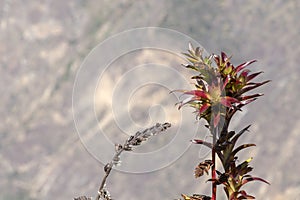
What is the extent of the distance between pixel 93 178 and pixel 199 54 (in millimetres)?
53320

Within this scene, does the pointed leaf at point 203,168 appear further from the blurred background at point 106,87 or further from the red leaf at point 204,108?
the blurred background at point 106,87

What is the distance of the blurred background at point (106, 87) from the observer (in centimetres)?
4744

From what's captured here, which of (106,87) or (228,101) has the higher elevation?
(106,87)

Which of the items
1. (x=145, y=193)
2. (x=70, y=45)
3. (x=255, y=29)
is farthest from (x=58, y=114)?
(x=255, y=29)

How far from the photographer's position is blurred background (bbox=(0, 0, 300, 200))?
47.4m

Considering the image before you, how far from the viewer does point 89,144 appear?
1.43 metres

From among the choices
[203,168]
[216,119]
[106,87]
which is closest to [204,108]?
[216,119]

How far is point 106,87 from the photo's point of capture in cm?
5581

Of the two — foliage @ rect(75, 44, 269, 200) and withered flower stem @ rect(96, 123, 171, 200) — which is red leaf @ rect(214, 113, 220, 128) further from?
withered flower stem @ rect(96, 123, 171, 200)

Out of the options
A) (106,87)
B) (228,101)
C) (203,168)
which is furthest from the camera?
(106,87)

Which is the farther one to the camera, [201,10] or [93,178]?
[201,10]

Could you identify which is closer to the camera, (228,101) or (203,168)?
(228,101)

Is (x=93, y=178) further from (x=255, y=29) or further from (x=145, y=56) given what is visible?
(x=255, y=29)

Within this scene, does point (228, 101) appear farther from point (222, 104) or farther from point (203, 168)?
point (203, 168)
